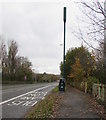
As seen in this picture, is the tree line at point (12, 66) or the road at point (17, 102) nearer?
the road at point (17, 102)

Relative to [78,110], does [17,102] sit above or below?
below

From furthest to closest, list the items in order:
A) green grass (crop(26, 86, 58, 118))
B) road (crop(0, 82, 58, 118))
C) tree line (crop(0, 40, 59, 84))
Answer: tree line (crop(0, 40, 59, 84))
road (crop(0, 82, 58, 118))
green grass (crop(26, 86, 58, 118))

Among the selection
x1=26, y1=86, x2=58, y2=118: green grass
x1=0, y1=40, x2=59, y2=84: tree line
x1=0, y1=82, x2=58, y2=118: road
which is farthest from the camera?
x1=0, y1=40, x2=59, y2=84: tree line

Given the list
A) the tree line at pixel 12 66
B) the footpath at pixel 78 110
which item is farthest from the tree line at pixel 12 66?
the footpath at pixel 78 110

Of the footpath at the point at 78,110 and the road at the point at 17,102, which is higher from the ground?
the footpath at the point at 78,110

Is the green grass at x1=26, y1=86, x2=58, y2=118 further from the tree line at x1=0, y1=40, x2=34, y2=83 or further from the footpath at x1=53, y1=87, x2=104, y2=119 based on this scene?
the tree line at x1=0, y1=40, x2=34, y2=83

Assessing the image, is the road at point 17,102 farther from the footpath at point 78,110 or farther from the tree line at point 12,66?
the tree line at point 12,66

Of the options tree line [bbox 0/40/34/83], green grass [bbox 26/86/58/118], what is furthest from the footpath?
tree line [bbox 0/40/34/83]

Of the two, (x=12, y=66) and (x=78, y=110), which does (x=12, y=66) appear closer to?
(x=12, y=66)

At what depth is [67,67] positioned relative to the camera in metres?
47.2

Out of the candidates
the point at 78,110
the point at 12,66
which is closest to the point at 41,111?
the point at 78,110

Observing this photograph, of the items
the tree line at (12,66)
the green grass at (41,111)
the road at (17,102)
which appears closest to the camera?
the green grass at (41,111)

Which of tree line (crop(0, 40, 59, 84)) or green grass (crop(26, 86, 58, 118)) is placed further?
tree line (crop(0, 40, 59, 84))

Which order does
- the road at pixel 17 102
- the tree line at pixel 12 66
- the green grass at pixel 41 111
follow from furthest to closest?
1. the tree line at pixel 12 66
2. the road at pixel 17 102
3. the green grass at pixel 41 111
